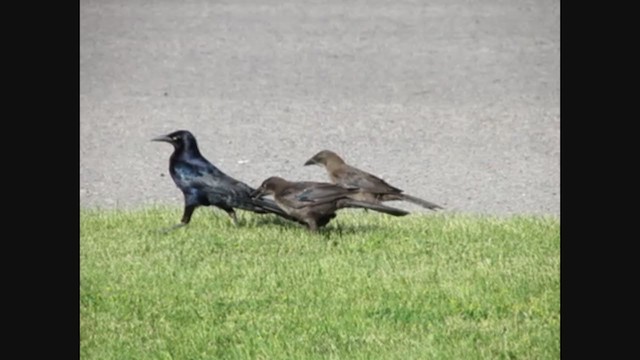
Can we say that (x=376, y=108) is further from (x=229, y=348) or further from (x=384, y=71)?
(x=229, y=348)

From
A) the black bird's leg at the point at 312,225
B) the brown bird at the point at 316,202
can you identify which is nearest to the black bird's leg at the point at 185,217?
the brown bird at the point at 316,202

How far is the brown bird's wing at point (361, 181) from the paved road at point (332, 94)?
66 cm

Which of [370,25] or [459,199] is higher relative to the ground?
[370,25]

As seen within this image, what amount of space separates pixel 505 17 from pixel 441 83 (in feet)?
11.6

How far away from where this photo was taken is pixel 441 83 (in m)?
12.6

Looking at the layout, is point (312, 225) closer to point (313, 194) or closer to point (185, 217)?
point (313, 194)

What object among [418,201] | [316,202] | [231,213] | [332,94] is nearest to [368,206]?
[316,202]

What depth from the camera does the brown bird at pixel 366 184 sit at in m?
8.41

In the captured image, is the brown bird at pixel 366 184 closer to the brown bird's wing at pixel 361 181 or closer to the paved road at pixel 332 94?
the brown bird's wing at pixel 361 181

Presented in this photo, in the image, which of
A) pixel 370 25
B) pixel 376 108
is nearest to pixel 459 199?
pixel 376 108

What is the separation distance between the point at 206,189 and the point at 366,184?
3.37 ft

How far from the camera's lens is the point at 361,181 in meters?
8.49

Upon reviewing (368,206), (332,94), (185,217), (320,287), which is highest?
(332,94)

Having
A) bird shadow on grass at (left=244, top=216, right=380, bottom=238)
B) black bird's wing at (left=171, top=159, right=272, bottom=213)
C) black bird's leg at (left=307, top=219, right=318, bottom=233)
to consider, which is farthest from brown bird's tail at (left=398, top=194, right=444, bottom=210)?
black bird's wing at (left=171, top=159, right=272, bottom=213)
